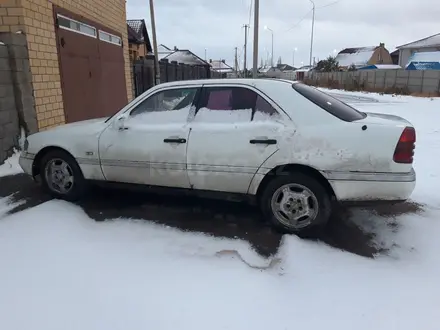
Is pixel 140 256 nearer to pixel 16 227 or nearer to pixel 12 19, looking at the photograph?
pixel 16 227

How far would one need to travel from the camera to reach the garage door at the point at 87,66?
327 inches

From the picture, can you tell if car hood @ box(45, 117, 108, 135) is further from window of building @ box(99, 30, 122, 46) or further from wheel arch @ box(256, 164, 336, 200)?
window of building @ box(99, 30, 122, 46)

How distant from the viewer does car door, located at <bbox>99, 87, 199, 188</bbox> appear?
4172 millimetres

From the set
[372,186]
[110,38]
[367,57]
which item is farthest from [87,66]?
[367,57]

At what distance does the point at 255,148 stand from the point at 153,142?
1.20 metres

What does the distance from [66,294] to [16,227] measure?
1.48m

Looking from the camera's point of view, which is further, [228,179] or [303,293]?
[228,179]

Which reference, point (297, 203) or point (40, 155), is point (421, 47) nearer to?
point (297, 203)

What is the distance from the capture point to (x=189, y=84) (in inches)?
169

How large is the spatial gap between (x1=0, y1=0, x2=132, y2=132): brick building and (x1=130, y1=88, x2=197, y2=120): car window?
348cm

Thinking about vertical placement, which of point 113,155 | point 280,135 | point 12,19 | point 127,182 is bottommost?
point 127,182

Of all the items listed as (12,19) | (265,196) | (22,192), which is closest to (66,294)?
(265,196)

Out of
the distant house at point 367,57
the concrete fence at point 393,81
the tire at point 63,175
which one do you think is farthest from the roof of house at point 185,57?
the tire at point 63,175

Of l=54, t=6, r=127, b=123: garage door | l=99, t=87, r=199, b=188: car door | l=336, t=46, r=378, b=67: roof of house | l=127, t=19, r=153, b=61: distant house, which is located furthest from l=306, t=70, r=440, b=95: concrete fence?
l=336, t=46, r=378, b=67: roof of house
